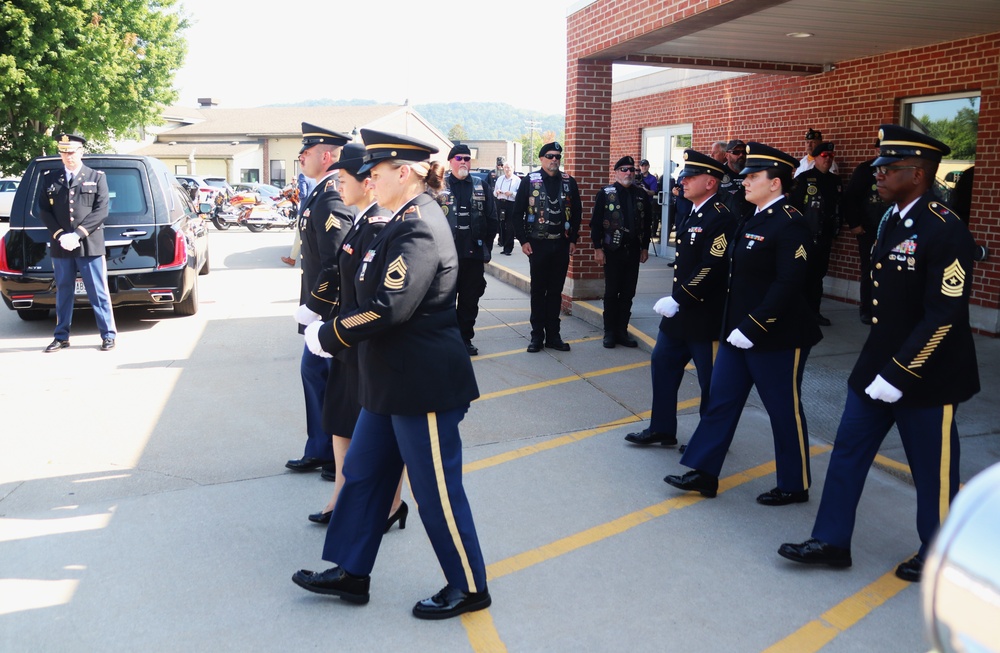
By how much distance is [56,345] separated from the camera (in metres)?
8.92

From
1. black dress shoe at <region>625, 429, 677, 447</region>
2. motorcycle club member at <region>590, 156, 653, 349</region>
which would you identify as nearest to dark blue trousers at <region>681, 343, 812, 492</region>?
black dress shoe at <region>625, 429, 677, 447</region>

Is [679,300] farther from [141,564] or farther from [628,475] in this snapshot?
[141,564]

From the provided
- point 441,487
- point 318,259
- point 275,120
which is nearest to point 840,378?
point 318,259

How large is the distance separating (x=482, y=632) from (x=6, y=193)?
33.4m

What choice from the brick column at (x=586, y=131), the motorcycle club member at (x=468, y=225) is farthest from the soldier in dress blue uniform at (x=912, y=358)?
the brick column at (x=586, y=131)

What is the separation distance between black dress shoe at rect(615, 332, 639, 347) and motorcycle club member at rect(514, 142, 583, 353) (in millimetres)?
636

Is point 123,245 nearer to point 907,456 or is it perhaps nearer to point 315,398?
point 315,398

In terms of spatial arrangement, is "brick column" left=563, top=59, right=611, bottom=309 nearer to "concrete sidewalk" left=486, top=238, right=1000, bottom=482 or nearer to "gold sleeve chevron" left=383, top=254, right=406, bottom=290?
"concrete sidewalk" left=486, top=238, right=1000, bottom=482

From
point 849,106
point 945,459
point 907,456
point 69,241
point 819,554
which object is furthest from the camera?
point 849,106

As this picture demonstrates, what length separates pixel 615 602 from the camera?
386cm

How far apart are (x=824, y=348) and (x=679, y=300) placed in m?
3.72

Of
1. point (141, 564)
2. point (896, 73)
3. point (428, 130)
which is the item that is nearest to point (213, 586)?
point (141, 564)

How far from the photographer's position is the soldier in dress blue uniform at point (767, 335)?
15.5 feet

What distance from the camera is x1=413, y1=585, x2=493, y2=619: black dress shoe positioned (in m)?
3.68
